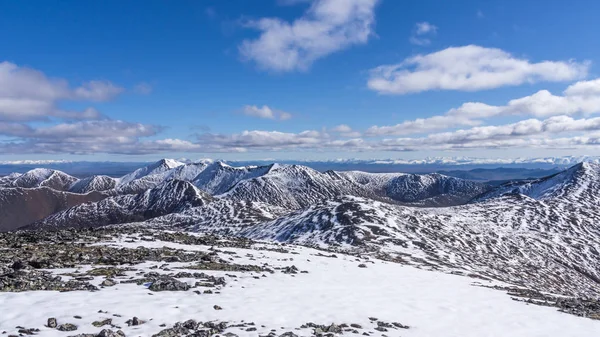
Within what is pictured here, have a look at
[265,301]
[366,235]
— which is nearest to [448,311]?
[265,301]

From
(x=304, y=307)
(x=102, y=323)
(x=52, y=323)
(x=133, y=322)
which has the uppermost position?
(x=52, y=323)

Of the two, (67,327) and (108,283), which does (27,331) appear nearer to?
(67,327)

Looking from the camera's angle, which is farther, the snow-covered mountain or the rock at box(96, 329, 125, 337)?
the snow-covered mountain

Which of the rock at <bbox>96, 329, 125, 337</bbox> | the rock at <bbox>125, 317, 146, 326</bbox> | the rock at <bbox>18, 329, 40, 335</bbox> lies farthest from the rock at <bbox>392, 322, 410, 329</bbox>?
the rock at <bbox>18, 329, 40, 335</bbox>

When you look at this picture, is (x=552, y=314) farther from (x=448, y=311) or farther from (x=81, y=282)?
(x=81, y=282)

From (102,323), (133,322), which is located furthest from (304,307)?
(102,323)

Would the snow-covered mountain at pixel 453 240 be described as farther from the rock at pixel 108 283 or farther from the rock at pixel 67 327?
the rock at pixel 67 327

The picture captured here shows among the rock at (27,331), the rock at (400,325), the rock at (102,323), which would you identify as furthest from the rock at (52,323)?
the rock at (400,325)

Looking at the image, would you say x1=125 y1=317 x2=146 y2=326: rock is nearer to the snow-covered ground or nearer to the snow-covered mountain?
the snow-covered ground

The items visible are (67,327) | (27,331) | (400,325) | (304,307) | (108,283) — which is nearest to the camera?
(27,331)

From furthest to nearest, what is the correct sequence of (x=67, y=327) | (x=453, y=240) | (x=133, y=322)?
(x=453, y=240), (x=133, y=322), (x=67, y=327)
